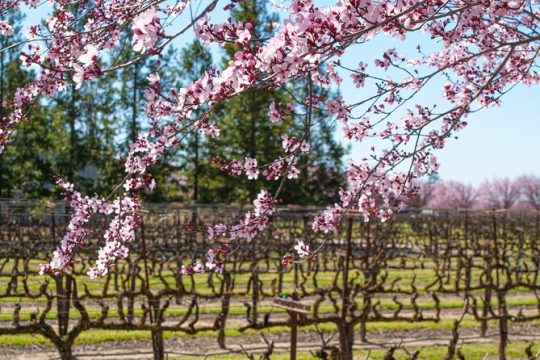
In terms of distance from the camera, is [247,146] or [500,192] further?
[500,192]

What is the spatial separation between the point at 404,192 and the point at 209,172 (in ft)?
94.1

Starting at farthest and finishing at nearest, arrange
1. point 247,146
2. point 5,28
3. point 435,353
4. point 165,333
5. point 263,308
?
1. point 247,146
2. point 263,308
3. point 165,333
4. point 435,353
5. point 5,28

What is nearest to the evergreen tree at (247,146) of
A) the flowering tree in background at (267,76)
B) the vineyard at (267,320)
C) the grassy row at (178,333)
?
the vineyard at (267,320)

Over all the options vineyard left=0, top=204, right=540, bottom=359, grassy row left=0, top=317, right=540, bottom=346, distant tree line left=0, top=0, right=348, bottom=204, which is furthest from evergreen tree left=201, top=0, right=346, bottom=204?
grassy row left=0, top=317, right=540, bottom=346

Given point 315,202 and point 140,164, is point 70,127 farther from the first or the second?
point 140,164

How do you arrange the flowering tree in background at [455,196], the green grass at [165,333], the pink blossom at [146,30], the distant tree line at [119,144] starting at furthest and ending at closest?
the flowering tree in background at [455,196] → the distant tree line at [119,144] → the green grass at [165,333] → the pink blossom at [146,30]

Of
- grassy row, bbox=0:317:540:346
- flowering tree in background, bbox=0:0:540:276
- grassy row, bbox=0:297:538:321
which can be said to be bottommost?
grassy row, bbox=0:317:540:346

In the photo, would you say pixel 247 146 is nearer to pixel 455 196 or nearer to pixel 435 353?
pixel 435 353

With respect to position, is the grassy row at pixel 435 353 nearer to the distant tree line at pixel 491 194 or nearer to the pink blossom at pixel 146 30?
the pink blossom at pixel 146 30

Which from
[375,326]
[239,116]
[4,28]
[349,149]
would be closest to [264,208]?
[4,28]

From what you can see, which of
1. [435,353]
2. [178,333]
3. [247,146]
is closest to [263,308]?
[178,333]

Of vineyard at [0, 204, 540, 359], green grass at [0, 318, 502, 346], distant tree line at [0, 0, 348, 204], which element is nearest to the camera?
vineyard at [0, 204, 540, 359]

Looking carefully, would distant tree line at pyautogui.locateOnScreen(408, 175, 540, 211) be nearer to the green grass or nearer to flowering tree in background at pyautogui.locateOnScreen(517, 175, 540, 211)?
flowering tree in background at pyautogui.locateOnScreen(517, 175, 540, 211)

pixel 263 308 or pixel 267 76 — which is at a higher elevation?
pixel 267 76
